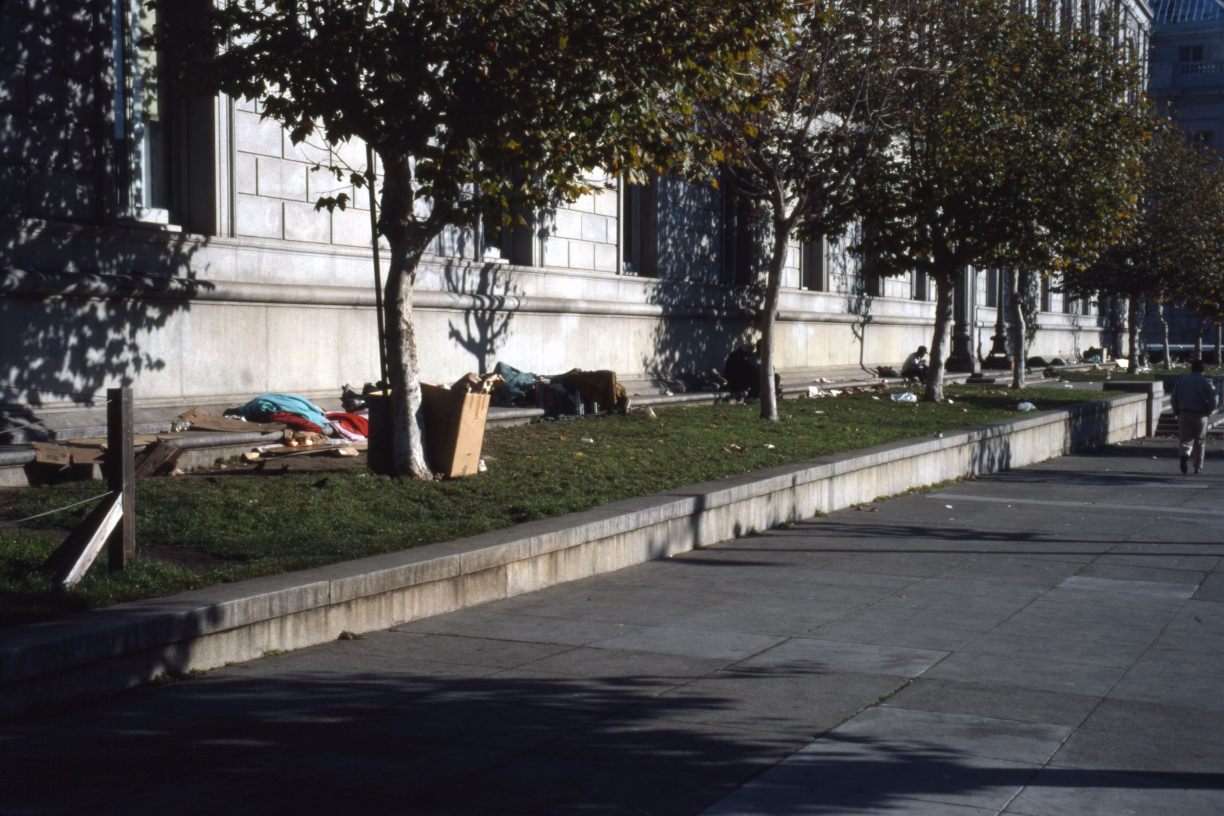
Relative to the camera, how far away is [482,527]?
33.8ft

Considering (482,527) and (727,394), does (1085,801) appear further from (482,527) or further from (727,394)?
(727,394)

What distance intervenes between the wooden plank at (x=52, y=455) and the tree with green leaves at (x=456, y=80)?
260 centimetres

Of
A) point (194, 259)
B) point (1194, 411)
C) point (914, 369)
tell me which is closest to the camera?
point (194, 259)

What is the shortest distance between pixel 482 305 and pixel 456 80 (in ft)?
24.4

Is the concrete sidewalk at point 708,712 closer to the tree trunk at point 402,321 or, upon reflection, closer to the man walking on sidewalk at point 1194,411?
the tree trunk at point 402,321

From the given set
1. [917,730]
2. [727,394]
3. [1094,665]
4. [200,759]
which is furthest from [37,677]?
[727,394]

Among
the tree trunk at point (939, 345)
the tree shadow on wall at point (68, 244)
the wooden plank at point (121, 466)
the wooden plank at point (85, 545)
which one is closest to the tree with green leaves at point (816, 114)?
the tree trunk at point (939, 345)

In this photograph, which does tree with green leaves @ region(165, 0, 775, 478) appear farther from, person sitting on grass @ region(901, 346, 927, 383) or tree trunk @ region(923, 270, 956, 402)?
person sitting on grass @ region(901, 346, 927, 383)

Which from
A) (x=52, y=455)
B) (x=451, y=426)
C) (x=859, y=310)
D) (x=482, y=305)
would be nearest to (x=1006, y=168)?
(x=859, y=310)

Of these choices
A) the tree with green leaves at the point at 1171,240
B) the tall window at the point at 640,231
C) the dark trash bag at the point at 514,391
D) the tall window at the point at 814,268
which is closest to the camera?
the dark trash bag at the point at 514,391

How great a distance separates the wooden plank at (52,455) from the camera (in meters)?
11.3

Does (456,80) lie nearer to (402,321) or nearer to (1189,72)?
(402,321)

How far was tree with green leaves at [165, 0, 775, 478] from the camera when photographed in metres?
11.9

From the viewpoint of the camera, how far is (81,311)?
544 inches
